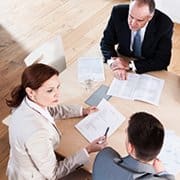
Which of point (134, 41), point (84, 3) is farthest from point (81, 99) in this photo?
point (84, 3)

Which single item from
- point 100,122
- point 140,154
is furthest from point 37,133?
point 140,154

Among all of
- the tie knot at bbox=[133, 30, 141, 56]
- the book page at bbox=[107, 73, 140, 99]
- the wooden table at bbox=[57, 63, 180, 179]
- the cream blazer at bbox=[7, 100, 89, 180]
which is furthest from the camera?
the tie knot at bbox=[133, 30, 141, 56]

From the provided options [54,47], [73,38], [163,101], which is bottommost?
[73,38]

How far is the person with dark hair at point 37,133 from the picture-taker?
70.5 inches

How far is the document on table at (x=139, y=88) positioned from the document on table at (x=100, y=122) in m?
0.14

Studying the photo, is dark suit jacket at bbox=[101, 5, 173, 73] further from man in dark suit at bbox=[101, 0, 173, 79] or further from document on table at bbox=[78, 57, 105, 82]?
document on table at bbox=[78, 57, 105, 82]

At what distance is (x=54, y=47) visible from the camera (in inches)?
98.9

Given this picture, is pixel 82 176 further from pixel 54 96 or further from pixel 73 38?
pixel 73 38

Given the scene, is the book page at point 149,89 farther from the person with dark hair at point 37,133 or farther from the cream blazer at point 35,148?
the cream blazer at point 35,148

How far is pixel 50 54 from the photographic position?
250 cm

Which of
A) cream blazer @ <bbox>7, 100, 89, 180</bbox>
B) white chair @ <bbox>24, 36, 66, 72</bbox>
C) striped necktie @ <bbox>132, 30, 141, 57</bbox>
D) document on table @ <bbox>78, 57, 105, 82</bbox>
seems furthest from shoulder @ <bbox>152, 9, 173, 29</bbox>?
cream blazer @ <bbox>7, 100, 89, 180</bbox>

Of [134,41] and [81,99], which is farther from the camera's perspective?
[134,41]

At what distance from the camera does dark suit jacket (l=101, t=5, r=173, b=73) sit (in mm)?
2449

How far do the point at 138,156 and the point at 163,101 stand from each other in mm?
732
